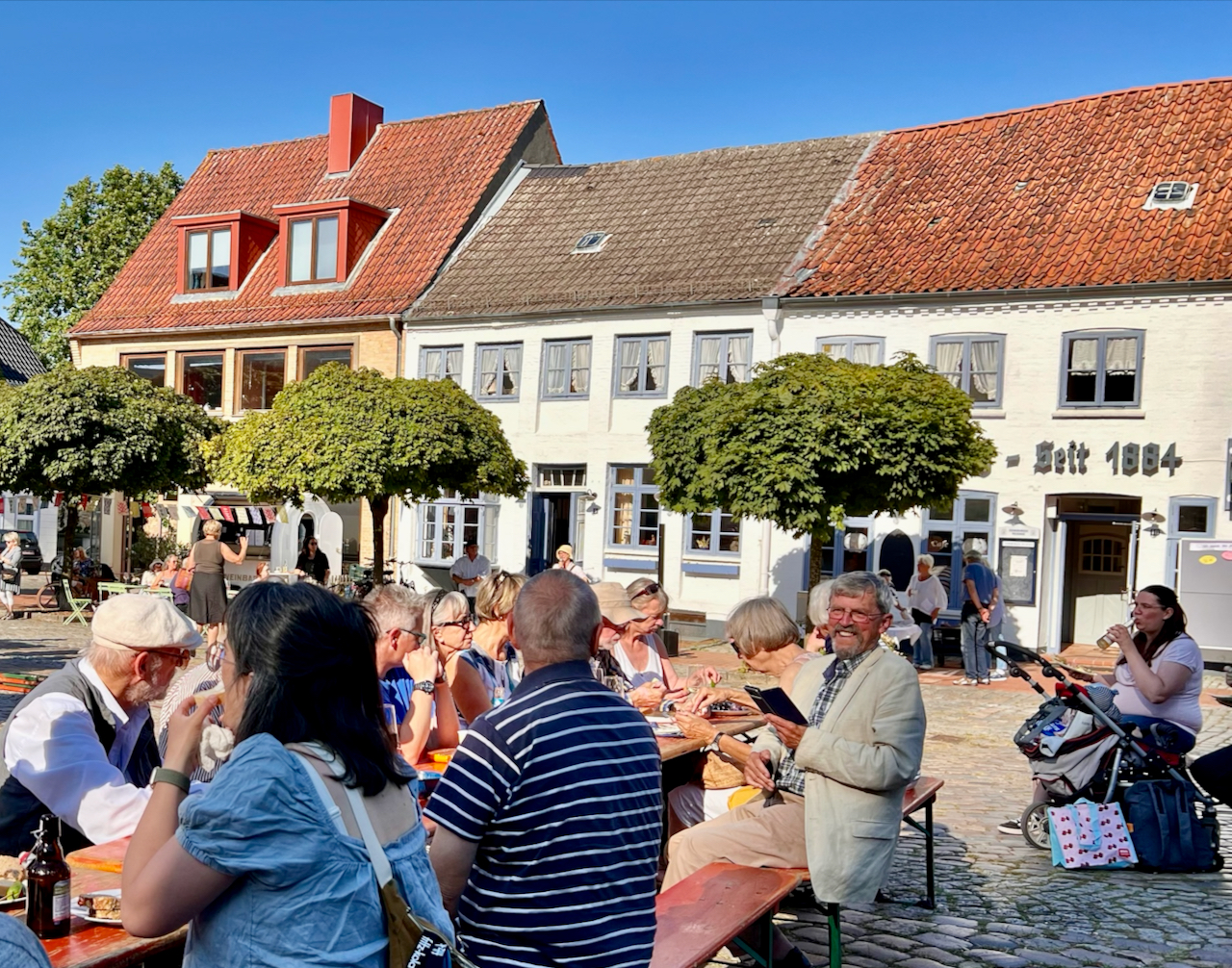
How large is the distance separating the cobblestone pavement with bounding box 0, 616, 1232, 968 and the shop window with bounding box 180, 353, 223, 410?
25241 millimetres

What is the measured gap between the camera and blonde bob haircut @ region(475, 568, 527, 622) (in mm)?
7422

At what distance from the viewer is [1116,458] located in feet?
73.2

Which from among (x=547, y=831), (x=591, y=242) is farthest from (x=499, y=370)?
(x=547, y=831)

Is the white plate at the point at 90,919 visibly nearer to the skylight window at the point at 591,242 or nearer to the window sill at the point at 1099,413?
the window sill at the point at 1099,413

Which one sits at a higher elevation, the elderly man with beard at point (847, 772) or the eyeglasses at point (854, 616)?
the eyeglasses at point (854, 616)

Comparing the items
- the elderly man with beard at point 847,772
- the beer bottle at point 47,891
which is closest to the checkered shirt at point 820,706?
the elderly man with beard at point 847,772

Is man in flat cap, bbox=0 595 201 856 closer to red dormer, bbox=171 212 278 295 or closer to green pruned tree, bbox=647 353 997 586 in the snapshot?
green pruned tree, bbox=647 353 997 586

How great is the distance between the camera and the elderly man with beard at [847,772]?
5559 mm

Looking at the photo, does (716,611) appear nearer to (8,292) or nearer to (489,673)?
(489,673)

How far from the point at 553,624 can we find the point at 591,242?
2576cm

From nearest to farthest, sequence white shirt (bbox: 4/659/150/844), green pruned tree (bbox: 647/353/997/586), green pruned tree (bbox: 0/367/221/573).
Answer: white shirt (bbox: 4/659/150/844), green pruned tree (bbox: 647/353/997/586), green pruned tree (bbox: 0/367/221/573)

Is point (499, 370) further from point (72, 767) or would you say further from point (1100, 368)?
point (72, 767)

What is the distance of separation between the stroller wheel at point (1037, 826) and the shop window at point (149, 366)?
2801 cm

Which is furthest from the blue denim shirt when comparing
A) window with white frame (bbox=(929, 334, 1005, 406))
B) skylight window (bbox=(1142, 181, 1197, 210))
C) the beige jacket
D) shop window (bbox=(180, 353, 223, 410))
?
shop window (bbox=(180, 353, 223, 410))
